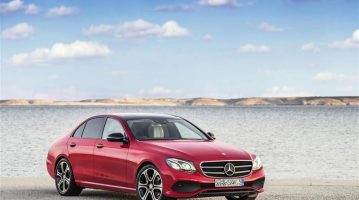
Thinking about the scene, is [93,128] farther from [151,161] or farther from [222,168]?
[222,168]

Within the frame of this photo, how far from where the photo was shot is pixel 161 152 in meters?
14.5

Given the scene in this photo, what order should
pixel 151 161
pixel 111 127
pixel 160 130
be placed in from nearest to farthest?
pixel 151 161, pixel 160 130, pixel 111 127

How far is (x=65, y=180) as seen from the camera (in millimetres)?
17125

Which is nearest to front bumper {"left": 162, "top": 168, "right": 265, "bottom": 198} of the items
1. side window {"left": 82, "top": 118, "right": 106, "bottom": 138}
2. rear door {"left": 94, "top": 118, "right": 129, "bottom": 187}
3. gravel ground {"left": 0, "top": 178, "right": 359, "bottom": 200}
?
rear door {"left": 94, "top": 118, "right": 129, "bottom": 187}

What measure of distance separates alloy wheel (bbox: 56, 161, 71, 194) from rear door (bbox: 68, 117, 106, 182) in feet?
0.96

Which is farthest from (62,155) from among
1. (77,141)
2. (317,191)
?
(317,191)

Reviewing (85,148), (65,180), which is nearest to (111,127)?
(85,148)

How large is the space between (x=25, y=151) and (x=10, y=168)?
13044mm

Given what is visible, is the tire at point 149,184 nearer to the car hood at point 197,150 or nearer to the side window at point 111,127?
the car hood at point 197,150

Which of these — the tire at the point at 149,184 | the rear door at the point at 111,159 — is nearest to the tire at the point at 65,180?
the rear door at the point at 111,159

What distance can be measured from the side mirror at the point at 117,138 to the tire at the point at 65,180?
6.38ft

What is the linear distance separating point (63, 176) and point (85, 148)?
3.25ft

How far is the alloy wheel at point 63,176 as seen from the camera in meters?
17.1

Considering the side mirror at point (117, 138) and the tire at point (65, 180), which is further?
the tire at point (65, 180)
